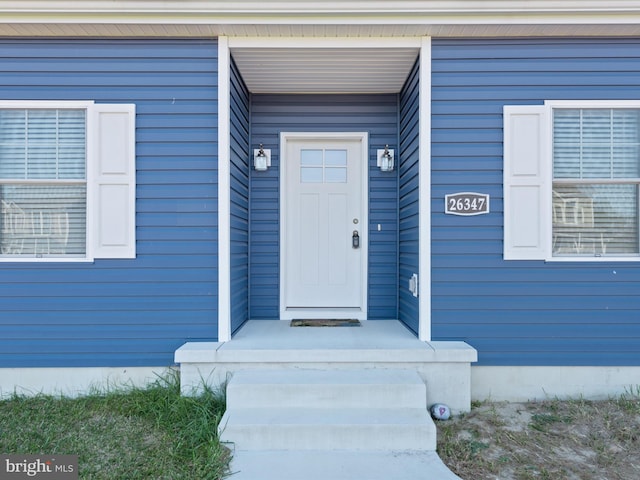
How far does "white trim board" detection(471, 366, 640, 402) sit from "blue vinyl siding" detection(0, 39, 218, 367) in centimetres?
222

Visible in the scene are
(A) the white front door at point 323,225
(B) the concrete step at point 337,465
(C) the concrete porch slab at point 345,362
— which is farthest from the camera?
(A) the white front door at point 323,225

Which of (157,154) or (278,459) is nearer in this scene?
(278,459)

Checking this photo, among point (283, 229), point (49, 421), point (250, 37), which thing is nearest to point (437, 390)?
point (283, 229)

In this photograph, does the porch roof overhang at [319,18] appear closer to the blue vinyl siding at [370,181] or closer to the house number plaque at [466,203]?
the blue vinyl siding at [370,181]

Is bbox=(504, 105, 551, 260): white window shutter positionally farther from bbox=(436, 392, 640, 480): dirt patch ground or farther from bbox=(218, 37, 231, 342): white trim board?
bbox=(218, 37, 231, 342): white trim board

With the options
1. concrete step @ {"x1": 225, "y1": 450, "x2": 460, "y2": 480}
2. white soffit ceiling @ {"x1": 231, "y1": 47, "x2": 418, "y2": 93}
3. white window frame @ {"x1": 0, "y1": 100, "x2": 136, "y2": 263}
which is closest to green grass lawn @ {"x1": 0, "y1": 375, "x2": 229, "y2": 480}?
concrete step @ {"x1": 225, "y1": 450, "x2": 460, "y2": 480}

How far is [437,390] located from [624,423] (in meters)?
1.24

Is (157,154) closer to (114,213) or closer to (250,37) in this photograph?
(114,213)

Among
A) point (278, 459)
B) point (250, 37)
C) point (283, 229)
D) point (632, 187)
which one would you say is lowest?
point (278, 459)

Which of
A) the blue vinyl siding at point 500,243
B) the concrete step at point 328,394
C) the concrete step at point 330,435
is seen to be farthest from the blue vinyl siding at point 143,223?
the blue vinyl siding at point 500,243

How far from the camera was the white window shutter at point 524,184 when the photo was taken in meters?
3.24

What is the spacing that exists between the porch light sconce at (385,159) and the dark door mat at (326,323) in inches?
58.1

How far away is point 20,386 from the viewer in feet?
10.5

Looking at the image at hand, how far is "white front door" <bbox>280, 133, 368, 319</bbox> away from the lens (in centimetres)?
417
